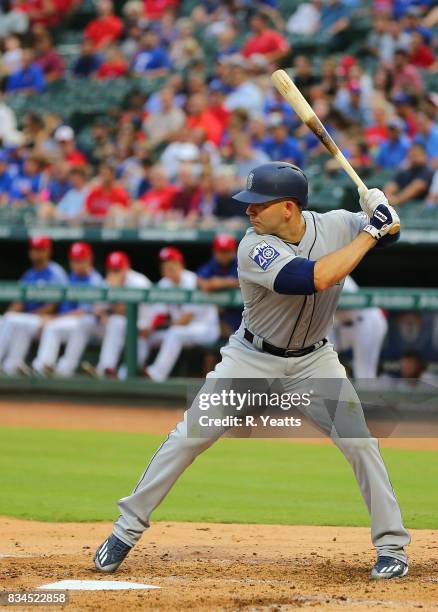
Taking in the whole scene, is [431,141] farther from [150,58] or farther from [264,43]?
[150,58]

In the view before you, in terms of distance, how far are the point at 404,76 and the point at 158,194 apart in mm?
2864

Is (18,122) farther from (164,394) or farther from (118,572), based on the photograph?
(118,572)

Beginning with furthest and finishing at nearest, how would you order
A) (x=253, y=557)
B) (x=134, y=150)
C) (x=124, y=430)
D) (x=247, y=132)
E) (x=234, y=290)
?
(x=134, y=150)
(x=247, y=132)
(x=234, y=290)
(x=124, y=430)
(x=253, y=557)

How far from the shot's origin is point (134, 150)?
47.0 feet

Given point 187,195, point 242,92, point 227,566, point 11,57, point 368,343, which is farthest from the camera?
point 11,57

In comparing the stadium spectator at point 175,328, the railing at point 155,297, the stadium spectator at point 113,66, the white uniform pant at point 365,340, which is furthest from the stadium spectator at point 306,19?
the white uniform pant at point 365,340

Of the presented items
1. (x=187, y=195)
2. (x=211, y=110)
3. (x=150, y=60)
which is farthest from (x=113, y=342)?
(x=150, y=60)

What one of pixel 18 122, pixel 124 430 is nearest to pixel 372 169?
pixel 124 430

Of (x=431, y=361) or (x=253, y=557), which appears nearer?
(x=253, y=557)

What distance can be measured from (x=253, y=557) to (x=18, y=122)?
1244 centimetres

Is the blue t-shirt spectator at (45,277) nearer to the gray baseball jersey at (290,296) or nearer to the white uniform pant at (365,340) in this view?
the white uniform pant at (365,340)

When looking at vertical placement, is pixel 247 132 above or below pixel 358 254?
below

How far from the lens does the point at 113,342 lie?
11.3m

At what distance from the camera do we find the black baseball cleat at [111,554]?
481 centimetres
